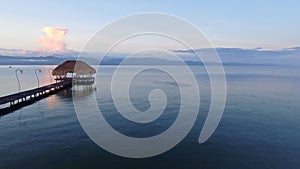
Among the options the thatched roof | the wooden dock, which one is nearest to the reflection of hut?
the thatched roof

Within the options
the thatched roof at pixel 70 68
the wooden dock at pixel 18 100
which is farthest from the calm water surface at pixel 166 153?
the thatched roof at pixel 70 68

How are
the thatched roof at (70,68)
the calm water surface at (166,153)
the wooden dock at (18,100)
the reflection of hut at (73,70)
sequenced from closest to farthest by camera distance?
the calm water surface at (166,153)
the wooden dock at (18,100)
the thatched roof at (70,68)
the reflection of hut at (73,70)

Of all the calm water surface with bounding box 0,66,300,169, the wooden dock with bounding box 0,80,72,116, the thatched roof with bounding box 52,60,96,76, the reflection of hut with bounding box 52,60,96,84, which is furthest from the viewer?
the reflection of hut with bounding box 52,60,96,84

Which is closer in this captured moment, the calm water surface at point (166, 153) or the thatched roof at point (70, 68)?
the calm water surface at point (166, 153)

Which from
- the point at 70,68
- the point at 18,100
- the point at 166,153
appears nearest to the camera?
the point at 166,153

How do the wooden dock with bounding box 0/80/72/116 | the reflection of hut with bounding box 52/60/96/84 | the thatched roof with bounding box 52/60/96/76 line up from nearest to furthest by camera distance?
the wooden dock with bounding box 0/80/72/116 < the thatched roof with bounding box 52/60/96/76 < the reflection of hut with bounding box 52/60/96/84

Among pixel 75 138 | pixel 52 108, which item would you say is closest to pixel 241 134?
pixel 75 138

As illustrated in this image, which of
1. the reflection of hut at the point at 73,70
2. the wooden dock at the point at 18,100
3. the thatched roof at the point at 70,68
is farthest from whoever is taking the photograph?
the reflection of hut at the point at 73,70

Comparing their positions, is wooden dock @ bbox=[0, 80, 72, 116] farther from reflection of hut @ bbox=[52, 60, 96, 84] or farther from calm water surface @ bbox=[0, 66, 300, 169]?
reflection of hut @ bbox=[52, 60, 96, 84]

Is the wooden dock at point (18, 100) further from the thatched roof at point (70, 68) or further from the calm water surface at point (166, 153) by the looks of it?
the thatched roof at point (70, 68)

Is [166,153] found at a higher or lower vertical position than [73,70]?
lower

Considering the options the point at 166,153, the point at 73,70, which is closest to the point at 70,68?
the point at 73,70

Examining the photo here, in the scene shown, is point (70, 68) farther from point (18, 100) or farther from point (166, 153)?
point (166, 153)

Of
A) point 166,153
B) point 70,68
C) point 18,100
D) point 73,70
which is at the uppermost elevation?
point 70,68
